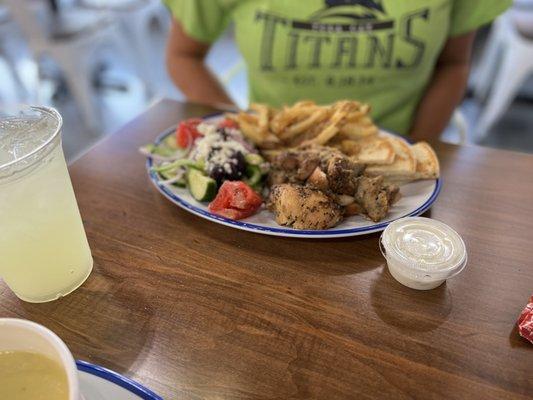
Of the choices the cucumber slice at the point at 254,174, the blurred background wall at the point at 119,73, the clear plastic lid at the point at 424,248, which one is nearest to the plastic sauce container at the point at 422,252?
the clear plastic lid at the point at 424,248

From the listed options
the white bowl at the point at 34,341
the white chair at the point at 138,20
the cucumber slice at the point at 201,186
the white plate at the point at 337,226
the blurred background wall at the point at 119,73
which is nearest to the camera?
the white bowl at the point at 34,341

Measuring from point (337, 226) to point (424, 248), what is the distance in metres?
0.19

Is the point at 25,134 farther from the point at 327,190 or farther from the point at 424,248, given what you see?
the point at 424,248

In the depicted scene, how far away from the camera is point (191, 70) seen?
5.42 ft

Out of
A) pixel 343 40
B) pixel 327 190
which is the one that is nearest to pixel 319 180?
pixel 327 190

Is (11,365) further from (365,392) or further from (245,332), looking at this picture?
(365,392)

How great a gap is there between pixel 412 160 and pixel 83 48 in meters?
3.14

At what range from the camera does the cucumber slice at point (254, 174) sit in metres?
1.04

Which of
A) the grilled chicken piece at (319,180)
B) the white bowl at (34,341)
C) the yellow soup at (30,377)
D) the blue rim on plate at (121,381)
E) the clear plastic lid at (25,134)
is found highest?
the clear plastic lid at (25,134)

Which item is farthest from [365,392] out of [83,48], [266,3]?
[83,48]

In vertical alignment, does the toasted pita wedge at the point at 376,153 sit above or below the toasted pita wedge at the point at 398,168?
above

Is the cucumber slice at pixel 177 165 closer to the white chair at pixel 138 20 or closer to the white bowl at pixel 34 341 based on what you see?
the white bowl at pixel 34 341

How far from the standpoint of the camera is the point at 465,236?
92 cm

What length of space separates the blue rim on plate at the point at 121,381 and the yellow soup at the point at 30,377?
0.09 meters
